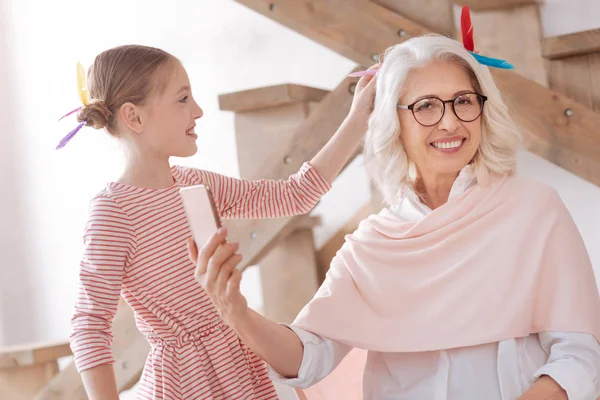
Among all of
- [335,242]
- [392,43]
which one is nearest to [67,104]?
[335,242]

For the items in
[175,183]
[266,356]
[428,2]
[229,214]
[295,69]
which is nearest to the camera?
[266,356]

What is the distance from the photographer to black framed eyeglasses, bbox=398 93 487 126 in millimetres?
1695

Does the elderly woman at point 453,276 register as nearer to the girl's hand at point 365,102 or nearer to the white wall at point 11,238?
the girl's hand at point 365,102

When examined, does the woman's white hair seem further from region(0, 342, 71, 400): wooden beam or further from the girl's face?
region(0, 342, 71, 400): wooden beam

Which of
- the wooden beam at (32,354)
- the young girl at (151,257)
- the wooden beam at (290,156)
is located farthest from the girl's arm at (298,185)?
the wooden beam at (32,354)

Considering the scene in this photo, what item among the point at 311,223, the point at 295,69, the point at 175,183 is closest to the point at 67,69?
the point at 295,69

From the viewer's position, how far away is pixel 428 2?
2744 mm

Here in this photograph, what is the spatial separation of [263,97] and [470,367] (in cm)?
133

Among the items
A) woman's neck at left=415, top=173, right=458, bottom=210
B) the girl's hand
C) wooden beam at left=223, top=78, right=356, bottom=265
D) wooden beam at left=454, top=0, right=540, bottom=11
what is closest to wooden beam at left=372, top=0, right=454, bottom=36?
wooden beam at left=454, top=0, right=540, bottom=11

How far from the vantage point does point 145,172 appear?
161 centimetres

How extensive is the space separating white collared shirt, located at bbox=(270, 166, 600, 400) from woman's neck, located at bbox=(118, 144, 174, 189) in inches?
15.6

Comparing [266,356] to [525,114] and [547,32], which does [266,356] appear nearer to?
[525,114]

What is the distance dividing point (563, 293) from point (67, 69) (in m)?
2.97

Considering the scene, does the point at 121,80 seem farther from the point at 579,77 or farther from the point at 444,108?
the point at 579,77
